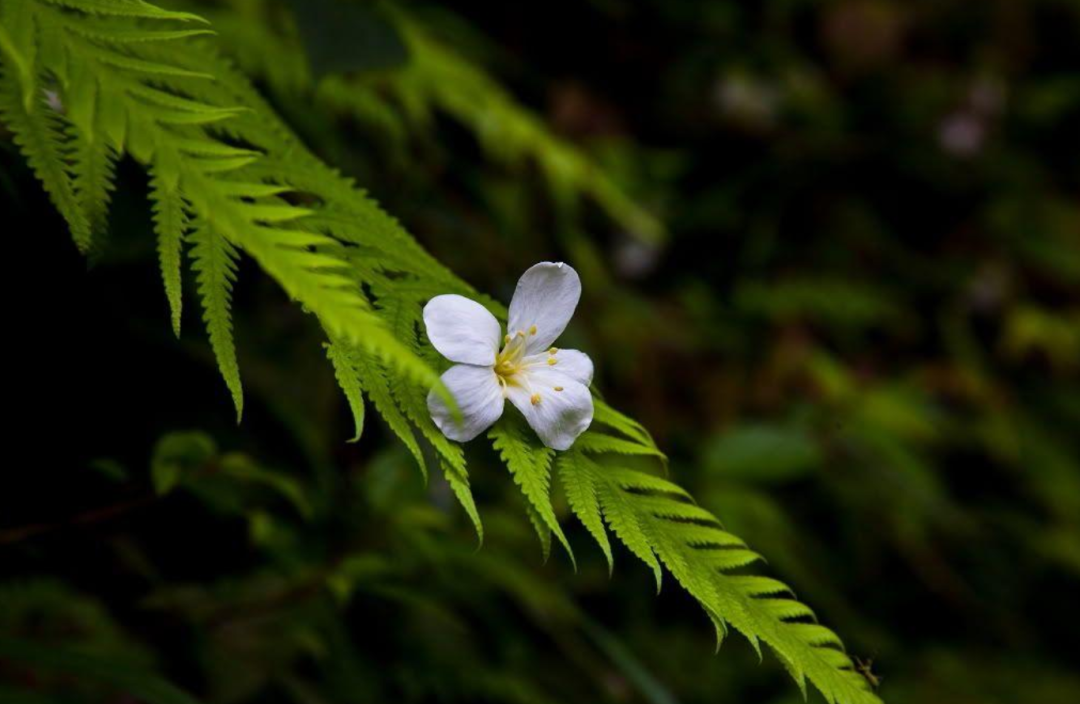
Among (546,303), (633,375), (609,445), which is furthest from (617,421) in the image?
(633,375)

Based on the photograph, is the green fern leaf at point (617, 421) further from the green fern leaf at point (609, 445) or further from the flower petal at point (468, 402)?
the flower petal at point (468, 402)

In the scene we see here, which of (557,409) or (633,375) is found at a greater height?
(557,409)

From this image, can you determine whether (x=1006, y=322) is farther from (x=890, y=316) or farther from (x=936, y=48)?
(x=936, y=48)

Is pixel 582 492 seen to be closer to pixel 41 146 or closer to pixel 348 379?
pixel 348 379

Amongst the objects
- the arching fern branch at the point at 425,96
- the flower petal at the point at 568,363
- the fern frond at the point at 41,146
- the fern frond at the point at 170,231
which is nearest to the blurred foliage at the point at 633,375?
the arching fern branch at the point at 425,96

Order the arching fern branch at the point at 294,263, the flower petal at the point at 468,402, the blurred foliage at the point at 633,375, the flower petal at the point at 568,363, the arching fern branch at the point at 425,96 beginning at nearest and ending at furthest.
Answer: the arching fern branch at the point at 294,263 < the flower petal at the point at 468,402 < the flower petal at the point at 568,363 < the blurred foliage at the point at 633,375 < the arching fern branch at the point at 425,96

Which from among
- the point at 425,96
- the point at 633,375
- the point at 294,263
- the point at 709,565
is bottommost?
the point at 633,375

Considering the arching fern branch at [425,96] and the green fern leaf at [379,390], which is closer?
the green fern leaf at [379,390]
